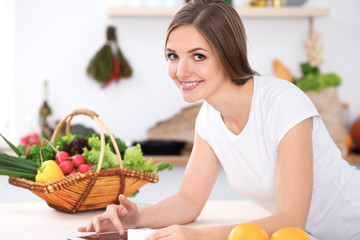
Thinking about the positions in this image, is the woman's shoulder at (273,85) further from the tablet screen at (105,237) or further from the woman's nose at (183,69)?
the tablet screen at (105,237)

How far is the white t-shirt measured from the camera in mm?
1189

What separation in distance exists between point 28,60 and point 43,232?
2.78 meters

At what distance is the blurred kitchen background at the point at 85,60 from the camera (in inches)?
145

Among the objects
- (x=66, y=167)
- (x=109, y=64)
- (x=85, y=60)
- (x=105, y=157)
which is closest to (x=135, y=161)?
(x=105, y=157)

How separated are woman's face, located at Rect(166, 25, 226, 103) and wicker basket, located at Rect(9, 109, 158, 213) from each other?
0.30 m

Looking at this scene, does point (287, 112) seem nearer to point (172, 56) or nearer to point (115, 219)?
point (172, 56)

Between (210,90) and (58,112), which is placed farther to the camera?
(58,112)

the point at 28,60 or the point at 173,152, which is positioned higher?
the point at 28,60

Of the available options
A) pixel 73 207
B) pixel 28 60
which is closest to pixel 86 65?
pixel 28 60

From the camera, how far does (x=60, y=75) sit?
371 cm

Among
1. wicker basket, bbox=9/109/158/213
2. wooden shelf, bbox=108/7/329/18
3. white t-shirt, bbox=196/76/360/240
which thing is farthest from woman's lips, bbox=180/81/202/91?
wooden shelf, bbox=108/7/329/18

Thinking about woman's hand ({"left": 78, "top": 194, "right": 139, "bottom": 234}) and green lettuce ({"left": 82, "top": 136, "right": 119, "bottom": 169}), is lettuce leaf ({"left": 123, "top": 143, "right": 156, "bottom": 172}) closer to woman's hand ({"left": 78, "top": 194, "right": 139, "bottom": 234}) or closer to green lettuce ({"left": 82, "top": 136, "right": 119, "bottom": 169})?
green lettuce ({"left": 82, "top": 136, "right": 119, "bottom": 169})

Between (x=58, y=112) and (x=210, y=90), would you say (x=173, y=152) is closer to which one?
(x=58, y=112)

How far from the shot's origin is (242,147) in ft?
4.25
